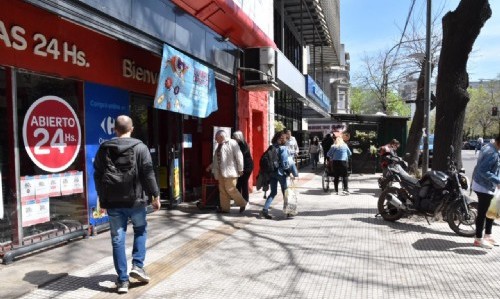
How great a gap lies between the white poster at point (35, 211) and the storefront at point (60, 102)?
0.04ft

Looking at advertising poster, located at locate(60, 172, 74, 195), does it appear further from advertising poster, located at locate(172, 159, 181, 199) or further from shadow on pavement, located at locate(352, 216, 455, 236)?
shadow on pavement, located at locate(352, 216, 455, 236)

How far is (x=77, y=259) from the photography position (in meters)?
5.68

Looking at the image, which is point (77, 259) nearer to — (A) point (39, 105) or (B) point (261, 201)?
(A) point (39, 105)

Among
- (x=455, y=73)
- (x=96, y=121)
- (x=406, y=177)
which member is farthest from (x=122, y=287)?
(x=455, y=73)

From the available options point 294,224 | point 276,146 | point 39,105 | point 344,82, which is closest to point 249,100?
point 276,146

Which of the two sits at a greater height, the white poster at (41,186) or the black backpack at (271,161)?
the black backpack at (271,161)

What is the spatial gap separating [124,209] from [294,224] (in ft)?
13.6

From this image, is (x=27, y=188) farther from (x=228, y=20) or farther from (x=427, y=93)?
(x=427, y=93)

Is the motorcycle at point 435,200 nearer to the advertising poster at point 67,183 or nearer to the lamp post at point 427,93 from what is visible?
the lamp post at point 427,93

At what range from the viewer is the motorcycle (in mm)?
7117

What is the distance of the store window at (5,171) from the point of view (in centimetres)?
561

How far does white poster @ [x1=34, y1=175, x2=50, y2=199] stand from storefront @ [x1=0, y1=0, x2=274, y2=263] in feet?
0.04

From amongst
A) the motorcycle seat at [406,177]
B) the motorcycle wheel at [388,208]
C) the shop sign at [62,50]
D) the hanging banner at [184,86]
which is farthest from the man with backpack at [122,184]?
the motorcycle seat at [406,177]

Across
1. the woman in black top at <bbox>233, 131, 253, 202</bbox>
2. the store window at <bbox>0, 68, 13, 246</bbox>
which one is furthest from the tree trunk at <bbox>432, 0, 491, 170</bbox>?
the store window at <bbox>0, 68, 13, 246</bbox>
